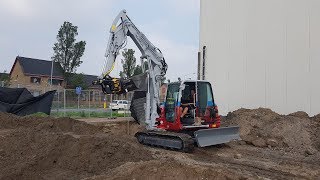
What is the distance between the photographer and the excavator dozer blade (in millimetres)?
12875

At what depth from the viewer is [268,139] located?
51.1 feet

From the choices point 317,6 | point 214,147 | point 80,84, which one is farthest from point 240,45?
point 80,84

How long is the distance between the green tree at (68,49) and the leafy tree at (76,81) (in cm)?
207

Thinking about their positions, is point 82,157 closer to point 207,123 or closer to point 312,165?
point 207,123

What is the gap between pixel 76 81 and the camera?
5250cm

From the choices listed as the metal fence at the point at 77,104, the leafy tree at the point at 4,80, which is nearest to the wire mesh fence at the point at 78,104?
the metal fence at the point at 77,104

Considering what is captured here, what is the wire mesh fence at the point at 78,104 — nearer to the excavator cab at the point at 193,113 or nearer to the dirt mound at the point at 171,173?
the excavator cab at the point at 193,113

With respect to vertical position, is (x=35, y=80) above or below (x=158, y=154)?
above

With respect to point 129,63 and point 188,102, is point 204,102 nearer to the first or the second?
point 188,102

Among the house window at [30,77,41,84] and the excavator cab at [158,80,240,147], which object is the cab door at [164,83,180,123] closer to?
the excavator cab at [158,80,240,147]

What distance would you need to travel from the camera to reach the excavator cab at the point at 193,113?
13305 millimetres

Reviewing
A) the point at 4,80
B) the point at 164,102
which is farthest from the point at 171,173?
the point at 4,80

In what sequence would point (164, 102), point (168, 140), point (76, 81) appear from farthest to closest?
point (76, 81) → point (164, 102) → point (168, 140)

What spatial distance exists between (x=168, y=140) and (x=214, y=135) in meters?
1.59
